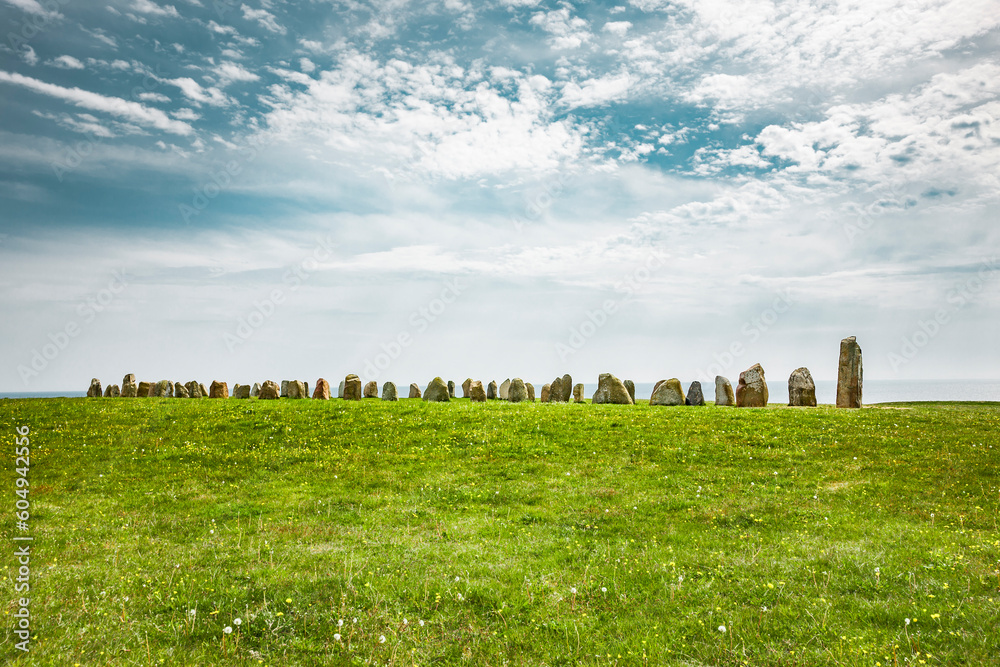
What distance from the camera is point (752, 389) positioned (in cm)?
3700

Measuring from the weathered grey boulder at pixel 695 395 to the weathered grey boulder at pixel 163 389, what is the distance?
41.7 meters

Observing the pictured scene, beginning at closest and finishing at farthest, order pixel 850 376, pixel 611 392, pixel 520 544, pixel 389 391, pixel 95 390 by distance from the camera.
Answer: pixel 520 544, pixel 850 376, pixel 611 392, pixel 389 391, pixel 95 390

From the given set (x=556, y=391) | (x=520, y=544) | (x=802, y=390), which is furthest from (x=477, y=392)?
(x=520, y=544)

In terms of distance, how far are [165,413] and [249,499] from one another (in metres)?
A: 15.2

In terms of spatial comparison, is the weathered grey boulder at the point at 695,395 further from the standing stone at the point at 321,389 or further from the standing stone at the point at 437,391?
the standing stone at the point at 321,389

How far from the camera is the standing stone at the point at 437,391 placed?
39625 mm

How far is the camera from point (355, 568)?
12.3 m

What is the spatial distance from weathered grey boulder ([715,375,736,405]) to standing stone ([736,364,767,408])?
0.38m

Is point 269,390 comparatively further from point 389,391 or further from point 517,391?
point 517,391

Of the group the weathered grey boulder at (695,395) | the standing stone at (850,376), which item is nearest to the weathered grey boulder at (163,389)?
the weathered grey boulder at (695,395)

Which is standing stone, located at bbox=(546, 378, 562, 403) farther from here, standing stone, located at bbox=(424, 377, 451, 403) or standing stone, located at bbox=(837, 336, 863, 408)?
standing stone, located at bbox=(837, 336, 863, 408)

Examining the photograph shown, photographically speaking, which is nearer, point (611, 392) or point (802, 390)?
point (802, 390)

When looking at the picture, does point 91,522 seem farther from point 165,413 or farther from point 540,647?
point 165,413

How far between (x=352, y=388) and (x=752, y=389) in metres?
27.7
